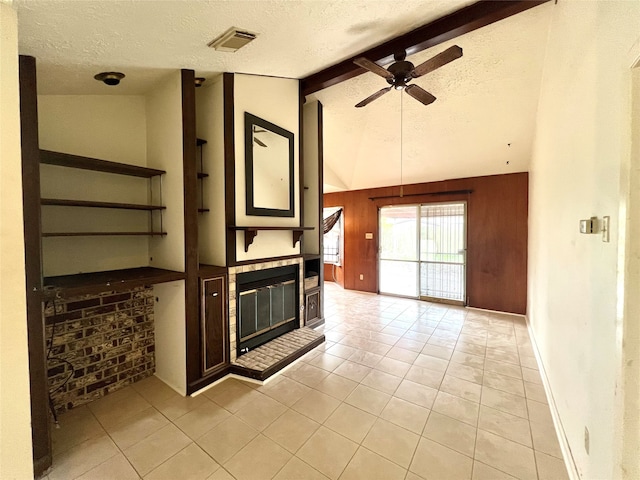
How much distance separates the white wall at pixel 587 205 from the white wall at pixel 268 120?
2.59 m

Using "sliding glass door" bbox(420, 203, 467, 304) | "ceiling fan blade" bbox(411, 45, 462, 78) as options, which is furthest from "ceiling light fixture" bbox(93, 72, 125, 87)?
"sliding glass door" bbox(420, 203, 467, 304)

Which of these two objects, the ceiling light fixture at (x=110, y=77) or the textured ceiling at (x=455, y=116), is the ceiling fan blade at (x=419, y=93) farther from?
the ceiling light fixture at (x=110, y=77)

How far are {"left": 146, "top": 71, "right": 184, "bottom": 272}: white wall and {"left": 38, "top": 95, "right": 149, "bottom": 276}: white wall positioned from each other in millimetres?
183

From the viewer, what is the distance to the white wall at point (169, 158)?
2451 millimetres

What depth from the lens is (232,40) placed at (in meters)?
2.06

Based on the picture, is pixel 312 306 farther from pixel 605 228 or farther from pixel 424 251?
pixel 605 228

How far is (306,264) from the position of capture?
4.12m

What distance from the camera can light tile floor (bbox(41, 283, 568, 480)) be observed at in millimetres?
1653

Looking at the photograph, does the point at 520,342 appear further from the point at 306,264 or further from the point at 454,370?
the point at 306,264

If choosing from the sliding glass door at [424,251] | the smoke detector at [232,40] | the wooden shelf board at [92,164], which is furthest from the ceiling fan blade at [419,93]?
the sliding glass door at [424,251]

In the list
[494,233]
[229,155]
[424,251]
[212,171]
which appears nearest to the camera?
[229,155]

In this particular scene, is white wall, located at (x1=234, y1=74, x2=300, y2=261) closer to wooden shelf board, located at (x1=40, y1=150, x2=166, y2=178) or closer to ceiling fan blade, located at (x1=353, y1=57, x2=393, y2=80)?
wooden shelf board, located at (x1=40, y1=150, x2=166, y2=178)

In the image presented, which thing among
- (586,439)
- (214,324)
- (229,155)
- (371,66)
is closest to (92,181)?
(229,155)

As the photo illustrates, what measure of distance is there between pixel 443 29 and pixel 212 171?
2521 mm
